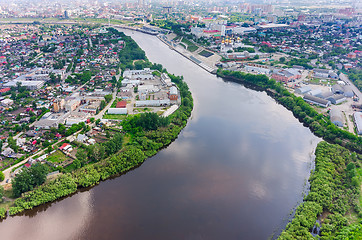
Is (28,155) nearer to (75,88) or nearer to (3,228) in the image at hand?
(3,228)

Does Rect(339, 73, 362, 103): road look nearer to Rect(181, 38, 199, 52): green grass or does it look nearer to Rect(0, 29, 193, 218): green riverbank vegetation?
Rect(0, 29, 193, 218): green riverbank vegetation

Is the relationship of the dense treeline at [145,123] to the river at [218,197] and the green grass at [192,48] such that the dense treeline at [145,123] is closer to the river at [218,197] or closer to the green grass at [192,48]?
the river at [218,197]

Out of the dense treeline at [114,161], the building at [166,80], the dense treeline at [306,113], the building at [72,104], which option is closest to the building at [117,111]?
the dense treeline at [114,161]

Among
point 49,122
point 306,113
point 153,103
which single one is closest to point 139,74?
point 153,103

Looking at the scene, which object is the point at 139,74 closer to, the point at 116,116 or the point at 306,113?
the point at 116,116

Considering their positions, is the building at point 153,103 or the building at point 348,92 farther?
the building at point 348,92

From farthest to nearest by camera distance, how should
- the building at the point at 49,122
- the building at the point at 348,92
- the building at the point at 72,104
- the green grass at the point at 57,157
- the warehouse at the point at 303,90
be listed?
the warehouse at the point at 303,90 → the building at the point at 348,92 → the building at the point at 72,104 → the building at the point at 49,122 → the green grass at the point at 57,157

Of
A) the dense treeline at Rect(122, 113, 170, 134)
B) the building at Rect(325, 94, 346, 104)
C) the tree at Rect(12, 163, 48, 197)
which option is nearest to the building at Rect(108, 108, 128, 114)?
the dense treeline at Rect(122, 113, 170, 134)
